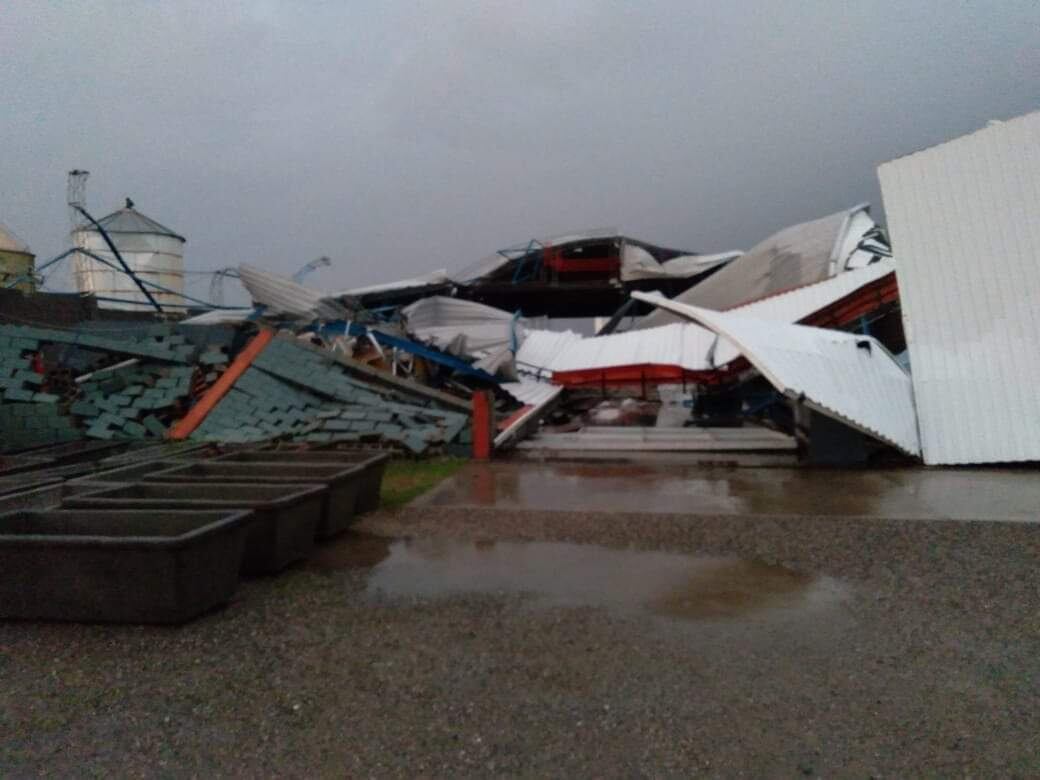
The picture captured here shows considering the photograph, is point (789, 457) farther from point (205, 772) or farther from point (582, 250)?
point (582, 250)

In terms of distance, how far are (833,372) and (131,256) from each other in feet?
77.5

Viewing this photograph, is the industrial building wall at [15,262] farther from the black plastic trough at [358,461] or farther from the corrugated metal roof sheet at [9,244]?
the black plastic trough at [358,461]

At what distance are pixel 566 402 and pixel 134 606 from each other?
16.6 metres

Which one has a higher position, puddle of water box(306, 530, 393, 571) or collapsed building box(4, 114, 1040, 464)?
collapsed building box(4, 114, 1040, 464)

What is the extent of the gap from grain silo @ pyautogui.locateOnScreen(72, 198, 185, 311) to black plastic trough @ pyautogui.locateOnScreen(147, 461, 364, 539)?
19.1 metres

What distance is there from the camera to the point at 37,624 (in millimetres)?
4469

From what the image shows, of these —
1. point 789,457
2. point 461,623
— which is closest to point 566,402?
point 789,457

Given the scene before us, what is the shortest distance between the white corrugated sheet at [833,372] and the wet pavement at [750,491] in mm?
789

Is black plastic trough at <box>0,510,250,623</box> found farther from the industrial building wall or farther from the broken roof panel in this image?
the industrial building wall

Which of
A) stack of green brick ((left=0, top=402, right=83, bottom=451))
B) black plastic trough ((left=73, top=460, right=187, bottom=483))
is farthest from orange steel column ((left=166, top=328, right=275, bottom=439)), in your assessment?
black plastic trough ((left=73, top=460, right=187, bottom=483))

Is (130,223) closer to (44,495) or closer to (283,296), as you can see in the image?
Result: (283,296)

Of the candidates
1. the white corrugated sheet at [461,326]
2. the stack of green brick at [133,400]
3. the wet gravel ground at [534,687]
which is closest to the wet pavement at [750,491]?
the wet gravel ground at [534,687]

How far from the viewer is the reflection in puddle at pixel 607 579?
4828 millimetres

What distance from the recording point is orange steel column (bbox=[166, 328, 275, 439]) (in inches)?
468
